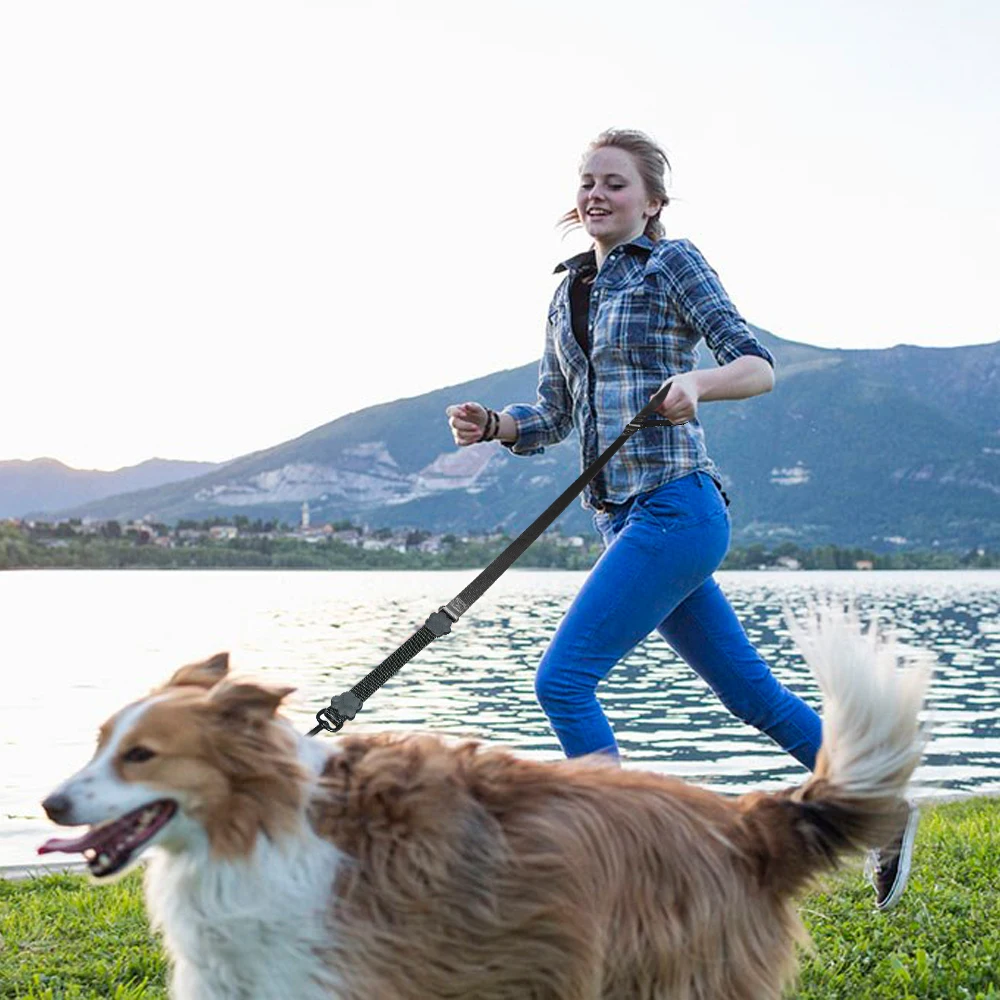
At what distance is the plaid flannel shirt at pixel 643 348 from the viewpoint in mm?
4953

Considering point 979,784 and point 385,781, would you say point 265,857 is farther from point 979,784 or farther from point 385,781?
point 979,784

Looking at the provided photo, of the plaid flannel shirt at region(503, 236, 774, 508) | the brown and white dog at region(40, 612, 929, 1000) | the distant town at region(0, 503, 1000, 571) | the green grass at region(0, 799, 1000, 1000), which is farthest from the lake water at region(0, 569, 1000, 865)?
the distant town at region(0, 503, 1000, 571)

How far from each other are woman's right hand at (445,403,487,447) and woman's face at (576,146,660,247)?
2.81 feet

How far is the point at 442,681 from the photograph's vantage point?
26094 mm

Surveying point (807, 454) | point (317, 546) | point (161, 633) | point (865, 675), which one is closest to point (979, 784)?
point (865, 675)

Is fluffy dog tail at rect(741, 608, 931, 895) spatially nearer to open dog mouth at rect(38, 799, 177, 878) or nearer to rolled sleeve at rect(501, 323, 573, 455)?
open dog mouth at rect(38, 799, 177, 878)

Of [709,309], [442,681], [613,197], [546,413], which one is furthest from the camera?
[442,681]

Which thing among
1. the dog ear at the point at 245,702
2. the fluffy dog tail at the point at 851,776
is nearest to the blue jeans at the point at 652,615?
the fluffy dog tail at the point at 851,776

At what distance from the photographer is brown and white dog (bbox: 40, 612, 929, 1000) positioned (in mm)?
3303

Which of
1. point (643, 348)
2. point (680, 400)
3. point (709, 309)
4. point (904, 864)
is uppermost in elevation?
point (709, 309)

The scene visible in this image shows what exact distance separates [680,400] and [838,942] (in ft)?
7.82

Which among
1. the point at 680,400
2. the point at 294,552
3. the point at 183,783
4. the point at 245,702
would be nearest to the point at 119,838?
the point at 183,783

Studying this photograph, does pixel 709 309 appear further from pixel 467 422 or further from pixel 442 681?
pixel 442 681

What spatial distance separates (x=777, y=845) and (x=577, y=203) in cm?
280
